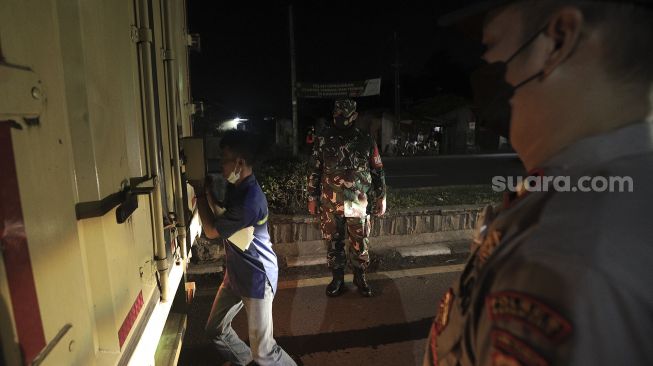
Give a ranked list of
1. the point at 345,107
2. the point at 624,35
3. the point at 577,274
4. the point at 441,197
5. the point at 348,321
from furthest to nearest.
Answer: the point at 441,197 → the point at 345,107 → the point at 348,321 → the point at 624,35 → the point at 577,274

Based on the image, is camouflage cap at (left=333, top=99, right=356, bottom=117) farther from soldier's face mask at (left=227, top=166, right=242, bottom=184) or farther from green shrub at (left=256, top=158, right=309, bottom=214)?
soldier's face mask at (left=227, top=166, right=242, bottom=184)

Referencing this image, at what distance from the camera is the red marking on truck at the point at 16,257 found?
76cm

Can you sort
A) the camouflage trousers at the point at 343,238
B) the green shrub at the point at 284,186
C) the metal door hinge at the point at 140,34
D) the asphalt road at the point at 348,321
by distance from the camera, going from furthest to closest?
the green shrub at the point at 284,186 < the camouflage trousers at the point at 343,238 < the asphalt road at the point at 348,321 < the metal door hinge at the point at 140,34

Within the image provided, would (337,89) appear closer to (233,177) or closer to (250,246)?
(233,177)

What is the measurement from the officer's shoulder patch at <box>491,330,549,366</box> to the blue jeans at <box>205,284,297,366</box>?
1.85 metres

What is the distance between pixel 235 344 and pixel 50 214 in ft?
6.47

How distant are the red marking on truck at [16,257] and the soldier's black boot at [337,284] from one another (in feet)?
10.6

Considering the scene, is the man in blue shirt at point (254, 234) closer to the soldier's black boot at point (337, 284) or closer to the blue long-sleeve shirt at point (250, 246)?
the blue long-sleeve shirt at point (250, 246)

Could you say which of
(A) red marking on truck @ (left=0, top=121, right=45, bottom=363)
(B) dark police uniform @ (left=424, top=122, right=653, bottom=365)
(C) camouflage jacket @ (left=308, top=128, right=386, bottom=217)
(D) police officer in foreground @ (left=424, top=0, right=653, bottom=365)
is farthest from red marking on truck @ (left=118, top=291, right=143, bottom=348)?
(C) camouflage jacket @ (left=308, top=128, right=386, bottom=217)

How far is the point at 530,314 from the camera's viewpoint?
658mm

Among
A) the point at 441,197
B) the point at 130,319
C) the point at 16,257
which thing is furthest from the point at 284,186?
the point at 16,257

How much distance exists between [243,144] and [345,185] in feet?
5.52

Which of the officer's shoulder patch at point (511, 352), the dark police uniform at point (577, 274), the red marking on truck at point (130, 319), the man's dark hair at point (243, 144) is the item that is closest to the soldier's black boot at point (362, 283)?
the man's dark hair at point (243, 144)

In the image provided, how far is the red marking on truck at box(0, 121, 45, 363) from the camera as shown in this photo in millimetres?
759
